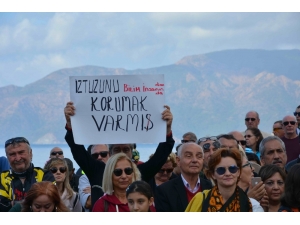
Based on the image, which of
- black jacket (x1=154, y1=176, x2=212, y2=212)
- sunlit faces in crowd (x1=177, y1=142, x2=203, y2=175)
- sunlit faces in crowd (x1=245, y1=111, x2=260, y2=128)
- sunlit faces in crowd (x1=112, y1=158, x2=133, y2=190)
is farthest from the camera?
sunlit faces in crowd (x1=245, y1=111, x2=260, y2=128)

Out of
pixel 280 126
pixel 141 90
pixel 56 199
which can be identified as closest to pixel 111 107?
pixel 141 90

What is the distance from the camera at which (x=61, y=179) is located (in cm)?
749

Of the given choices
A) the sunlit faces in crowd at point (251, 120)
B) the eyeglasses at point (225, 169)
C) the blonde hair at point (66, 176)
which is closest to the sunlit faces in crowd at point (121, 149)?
the blonde hair at point (66, 176)

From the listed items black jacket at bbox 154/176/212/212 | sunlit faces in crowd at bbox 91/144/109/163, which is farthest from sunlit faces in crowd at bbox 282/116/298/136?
black jacket at bbox 154/176/212/212

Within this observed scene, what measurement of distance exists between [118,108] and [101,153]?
958mm

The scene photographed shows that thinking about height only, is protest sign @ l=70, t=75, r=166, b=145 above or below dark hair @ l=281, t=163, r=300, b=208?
above

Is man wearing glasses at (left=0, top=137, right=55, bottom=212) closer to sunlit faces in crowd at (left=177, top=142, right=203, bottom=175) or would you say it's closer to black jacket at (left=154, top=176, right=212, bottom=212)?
black jacket at (left=154, top=176, right=212, bottom=212)

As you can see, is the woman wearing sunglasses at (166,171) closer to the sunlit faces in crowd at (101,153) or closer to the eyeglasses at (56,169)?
the sunlit faces in crowd at (101,153)

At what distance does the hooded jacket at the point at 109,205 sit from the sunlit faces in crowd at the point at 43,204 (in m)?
0.37

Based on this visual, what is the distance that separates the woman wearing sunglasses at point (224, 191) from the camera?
5.45m

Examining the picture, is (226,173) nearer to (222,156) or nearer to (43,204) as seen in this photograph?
(222,156)

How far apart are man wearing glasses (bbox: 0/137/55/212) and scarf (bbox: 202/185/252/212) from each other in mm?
1845

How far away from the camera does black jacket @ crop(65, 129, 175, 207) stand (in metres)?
6.45

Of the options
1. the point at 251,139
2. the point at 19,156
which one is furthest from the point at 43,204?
the point at 251,139
